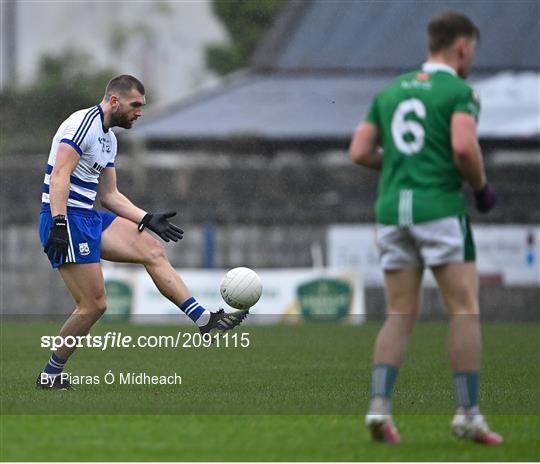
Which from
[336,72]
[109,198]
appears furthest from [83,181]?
[336,72]

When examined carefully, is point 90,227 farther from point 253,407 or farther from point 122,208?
point 253,407

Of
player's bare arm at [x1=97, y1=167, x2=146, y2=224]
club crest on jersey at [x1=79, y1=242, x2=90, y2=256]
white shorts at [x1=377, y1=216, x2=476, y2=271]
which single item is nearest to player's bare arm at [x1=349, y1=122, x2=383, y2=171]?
white shorts at [x1=377, y1=216, x2=476, y2=271]

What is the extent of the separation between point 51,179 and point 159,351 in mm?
5152

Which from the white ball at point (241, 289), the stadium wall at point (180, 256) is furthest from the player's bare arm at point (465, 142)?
the stadium wall at point (180, 256)

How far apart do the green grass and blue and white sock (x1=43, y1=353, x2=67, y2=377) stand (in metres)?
0.21

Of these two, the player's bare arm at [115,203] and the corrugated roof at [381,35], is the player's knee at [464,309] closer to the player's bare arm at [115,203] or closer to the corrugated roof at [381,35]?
the player's bare arm at [115,203]

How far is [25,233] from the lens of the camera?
23062mm

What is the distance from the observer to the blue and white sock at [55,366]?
9445 millimetres

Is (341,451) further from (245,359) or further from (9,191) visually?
(9,191)

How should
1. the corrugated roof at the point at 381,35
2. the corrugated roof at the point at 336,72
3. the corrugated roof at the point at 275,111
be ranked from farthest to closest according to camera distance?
the corrugated roof at the point at 275,111, the corrugated roof at the point at 381,35, the corrugated roof at the point at 336,72

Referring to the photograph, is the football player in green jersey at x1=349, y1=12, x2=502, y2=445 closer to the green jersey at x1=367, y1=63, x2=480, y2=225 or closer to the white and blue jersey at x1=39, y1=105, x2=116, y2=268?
the green jersey at x1=367, y1=63, x2=480, y2=225

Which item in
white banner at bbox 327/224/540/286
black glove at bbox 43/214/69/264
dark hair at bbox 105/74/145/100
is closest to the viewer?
black glove at bbox 43/214/69/264

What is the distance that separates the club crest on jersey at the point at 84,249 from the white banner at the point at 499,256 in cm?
1204

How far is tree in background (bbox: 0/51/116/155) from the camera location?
3294 centimetres
